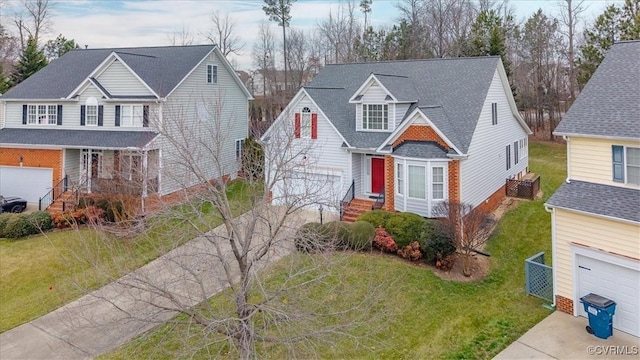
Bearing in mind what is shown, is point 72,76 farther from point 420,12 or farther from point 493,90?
point 420,12

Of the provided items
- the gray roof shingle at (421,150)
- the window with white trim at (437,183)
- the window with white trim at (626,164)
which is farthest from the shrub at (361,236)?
the window with white trim at (626,164)

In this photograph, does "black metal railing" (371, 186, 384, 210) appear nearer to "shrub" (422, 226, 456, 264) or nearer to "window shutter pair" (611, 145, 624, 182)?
"shrub" (422, 226, 456, 264)

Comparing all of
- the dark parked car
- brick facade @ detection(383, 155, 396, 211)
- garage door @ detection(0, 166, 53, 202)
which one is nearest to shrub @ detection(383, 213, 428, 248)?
brick facade @ detection(383, 155, 396, 211)

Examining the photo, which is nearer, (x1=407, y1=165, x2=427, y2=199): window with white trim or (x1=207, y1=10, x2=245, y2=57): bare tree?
(x1=407, y1=165, x2=427, y2=199): window with white trim

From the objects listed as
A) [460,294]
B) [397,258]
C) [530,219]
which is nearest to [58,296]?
[397,258]

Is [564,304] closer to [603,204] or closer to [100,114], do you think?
[603,204]
